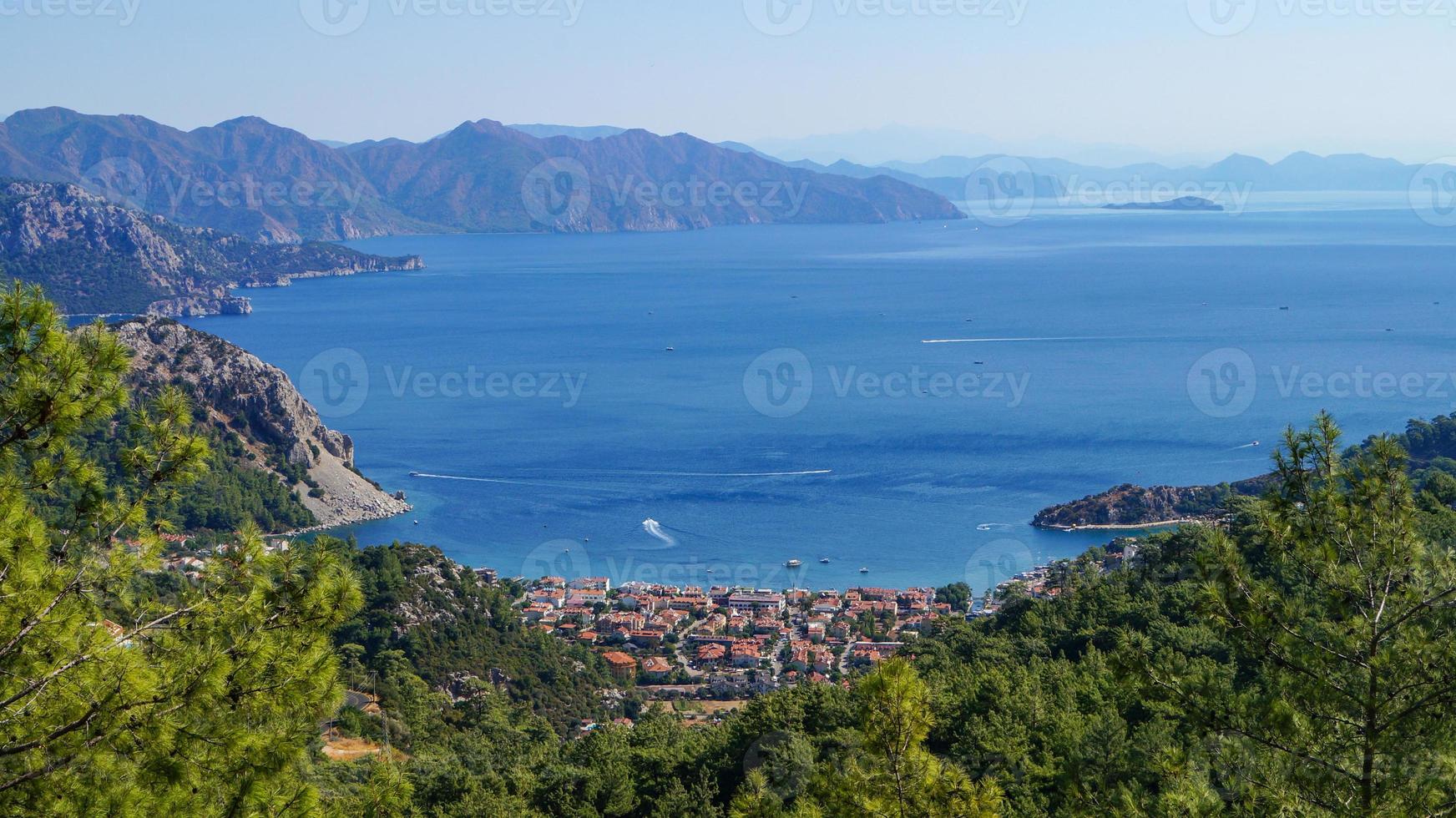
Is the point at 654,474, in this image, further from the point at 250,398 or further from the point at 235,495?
the point at 250,398

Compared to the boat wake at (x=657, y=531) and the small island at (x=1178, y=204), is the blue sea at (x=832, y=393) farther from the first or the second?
the small island at (x=1178, y=204)

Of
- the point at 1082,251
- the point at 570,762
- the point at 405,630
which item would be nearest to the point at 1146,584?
the point at 570,762

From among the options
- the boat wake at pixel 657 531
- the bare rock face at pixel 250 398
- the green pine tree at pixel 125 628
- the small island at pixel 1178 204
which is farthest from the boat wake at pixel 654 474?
the small island at pixel 1178 204

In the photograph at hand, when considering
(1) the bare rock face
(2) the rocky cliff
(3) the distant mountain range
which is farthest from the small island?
(1) the bare rock face

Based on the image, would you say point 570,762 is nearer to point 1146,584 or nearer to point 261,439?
point 1146,584

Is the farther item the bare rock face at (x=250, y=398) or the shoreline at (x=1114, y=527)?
the bare rock face at (x=250, y=398)
